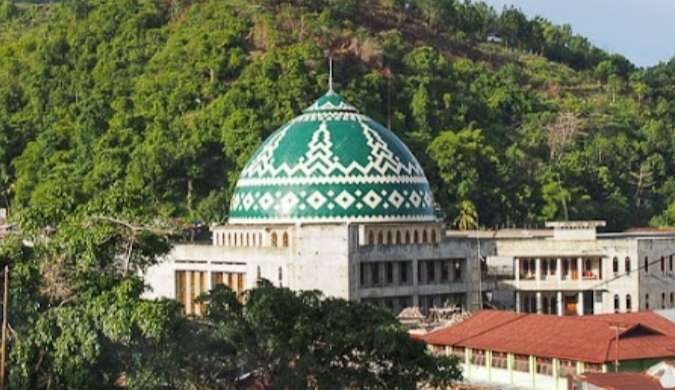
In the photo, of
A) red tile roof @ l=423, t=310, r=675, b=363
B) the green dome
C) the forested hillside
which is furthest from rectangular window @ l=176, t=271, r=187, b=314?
the forested hillside

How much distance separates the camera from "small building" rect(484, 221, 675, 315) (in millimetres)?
47812

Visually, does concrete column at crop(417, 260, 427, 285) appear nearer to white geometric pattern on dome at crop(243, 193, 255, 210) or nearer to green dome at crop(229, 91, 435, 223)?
green dome at crop(229, 91, 435, 223)

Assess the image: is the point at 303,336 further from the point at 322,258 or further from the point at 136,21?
the point at 136,21

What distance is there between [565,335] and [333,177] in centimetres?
1456

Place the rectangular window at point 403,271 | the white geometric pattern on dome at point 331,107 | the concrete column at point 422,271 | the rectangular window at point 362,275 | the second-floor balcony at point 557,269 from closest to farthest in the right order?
1. the rectangular window at point 362,275
2. the rectangular window at point 403,271
3. the concrete column at point 422,271
4. the second-floor balcony at point 557,269
5. the white geometric pattern on dome at point 331,107

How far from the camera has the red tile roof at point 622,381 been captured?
26.8 m

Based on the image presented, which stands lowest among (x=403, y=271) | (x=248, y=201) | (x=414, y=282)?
(x=414, y=282)

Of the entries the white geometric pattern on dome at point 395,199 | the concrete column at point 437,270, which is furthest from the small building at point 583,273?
the white geometric pattern on dome at point 395,199

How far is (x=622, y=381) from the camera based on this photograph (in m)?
27.1

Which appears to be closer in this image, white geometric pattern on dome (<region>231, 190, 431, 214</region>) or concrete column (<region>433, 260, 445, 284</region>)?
concrete column (<region>433, 260, 445, 284</region>)

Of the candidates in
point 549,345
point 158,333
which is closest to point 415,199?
point 549,345

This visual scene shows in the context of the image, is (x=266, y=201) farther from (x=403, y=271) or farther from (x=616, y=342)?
(x=616, y=342)

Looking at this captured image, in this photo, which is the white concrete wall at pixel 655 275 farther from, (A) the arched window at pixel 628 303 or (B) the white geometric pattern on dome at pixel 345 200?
(B) the white geometric pattern on dome at pixel 345 200

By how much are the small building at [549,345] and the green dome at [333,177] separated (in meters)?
9.99
